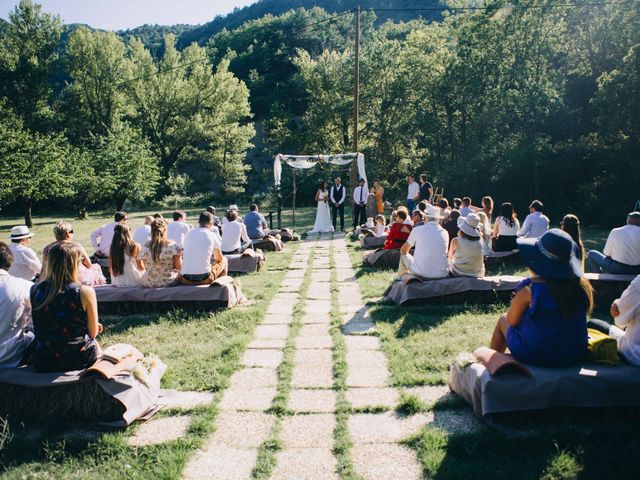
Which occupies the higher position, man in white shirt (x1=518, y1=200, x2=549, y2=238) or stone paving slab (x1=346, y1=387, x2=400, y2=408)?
man in white shirt (x1=518, y1=200, x2=549, y2=238)

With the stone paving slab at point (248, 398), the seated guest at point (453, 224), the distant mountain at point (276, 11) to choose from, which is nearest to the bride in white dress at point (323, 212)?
the seated guest at point (453, 224)

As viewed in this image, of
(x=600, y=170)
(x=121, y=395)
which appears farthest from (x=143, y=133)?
(x=121, y=395)

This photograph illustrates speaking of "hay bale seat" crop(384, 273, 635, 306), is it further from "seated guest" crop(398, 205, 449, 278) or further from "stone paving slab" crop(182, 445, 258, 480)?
"stone paving slab" crop(182, 445, 258, 480)

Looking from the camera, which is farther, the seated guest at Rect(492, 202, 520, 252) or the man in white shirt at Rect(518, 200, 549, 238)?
the seated guest at Rect(492, 202, 520, 252)

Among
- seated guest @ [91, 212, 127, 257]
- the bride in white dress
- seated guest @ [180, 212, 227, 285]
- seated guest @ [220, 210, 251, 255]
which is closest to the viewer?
seated guest @ [180, 212, 227, 285]

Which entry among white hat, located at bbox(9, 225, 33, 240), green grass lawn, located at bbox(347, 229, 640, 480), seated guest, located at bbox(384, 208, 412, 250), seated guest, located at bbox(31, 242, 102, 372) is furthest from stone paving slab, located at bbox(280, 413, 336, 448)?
seated guest, located at bbox(384, 208, 412, 250)

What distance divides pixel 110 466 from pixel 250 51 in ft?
193

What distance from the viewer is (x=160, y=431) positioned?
3.72 meters

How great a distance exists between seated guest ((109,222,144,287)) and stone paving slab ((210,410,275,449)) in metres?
3.68

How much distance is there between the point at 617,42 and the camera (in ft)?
66.6

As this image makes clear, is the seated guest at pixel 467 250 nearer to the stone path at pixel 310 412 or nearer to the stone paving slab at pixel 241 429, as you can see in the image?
the stone path at pixel 310 412

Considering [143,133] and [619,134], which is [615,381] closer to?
[619,134]

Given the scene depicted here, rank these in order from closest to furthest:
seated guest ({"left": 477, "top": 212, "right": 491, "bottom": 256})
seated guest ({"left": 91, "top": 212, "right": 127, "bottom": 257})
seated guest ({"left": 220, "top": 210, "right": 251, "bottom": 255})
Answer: seated guest ({"left": 91, "top": 212, "right": 127, "bottom": 257})
seated guest ({"left": 477, "top": 212, "right": 491, "bottom": 256})
seated guest ({"left": 220, "top": 210, "right": 251, "bottom": 255})

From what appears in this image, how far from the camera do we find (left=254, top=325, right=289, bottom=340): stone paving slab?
595 cm
